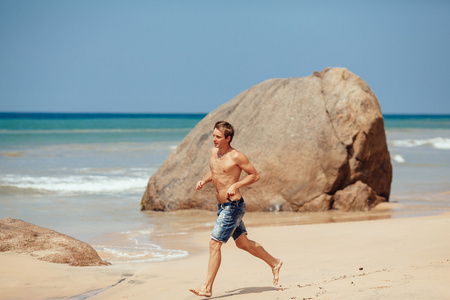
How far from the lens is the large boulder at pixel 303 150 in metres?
10.1

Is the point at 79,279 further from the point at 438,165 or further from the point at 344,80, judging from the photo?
the point at 438,165

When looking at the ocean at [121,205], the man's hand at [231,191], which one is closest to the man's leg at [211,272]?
the man's hand at [231,191]

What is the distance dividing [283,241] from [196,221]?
252cm

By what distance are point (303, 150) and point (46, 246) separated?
16.7ft

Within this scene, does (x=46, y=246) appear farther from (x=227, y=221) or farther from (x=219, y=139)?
(x=219, y=139)

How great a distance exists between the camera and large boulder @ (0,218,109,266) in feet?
20.2

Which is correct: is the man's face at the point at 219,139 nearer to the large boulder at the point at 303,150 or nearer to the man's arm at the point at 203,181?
the man's arm at the point at 203,181

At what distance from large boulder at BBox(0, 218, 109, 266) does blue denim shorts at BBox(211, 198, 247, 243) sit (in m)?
1.82

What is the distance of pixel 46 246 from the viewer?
6.33 metres

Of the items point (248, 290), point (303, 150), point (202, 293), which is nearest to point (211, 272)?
point (202, 293)

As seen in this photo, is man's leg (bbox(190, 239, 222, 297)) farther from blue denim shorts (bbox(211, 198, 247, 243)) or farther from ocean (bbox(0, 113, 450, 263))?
ocean (bbox(0, 113, 450, 263))

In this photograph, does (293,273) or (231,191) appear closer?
(231,191)

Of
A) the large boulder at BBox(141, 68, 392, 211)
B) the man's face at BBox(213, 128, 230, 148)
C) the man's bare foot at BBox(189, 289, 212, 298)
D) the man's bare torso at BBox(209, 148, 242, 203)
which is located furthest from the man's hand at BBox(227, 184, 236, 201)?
the large boulder at BBox(141, 68, 392, 211)

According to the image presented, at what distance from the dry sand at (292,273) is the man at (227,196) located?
0.35 meters
